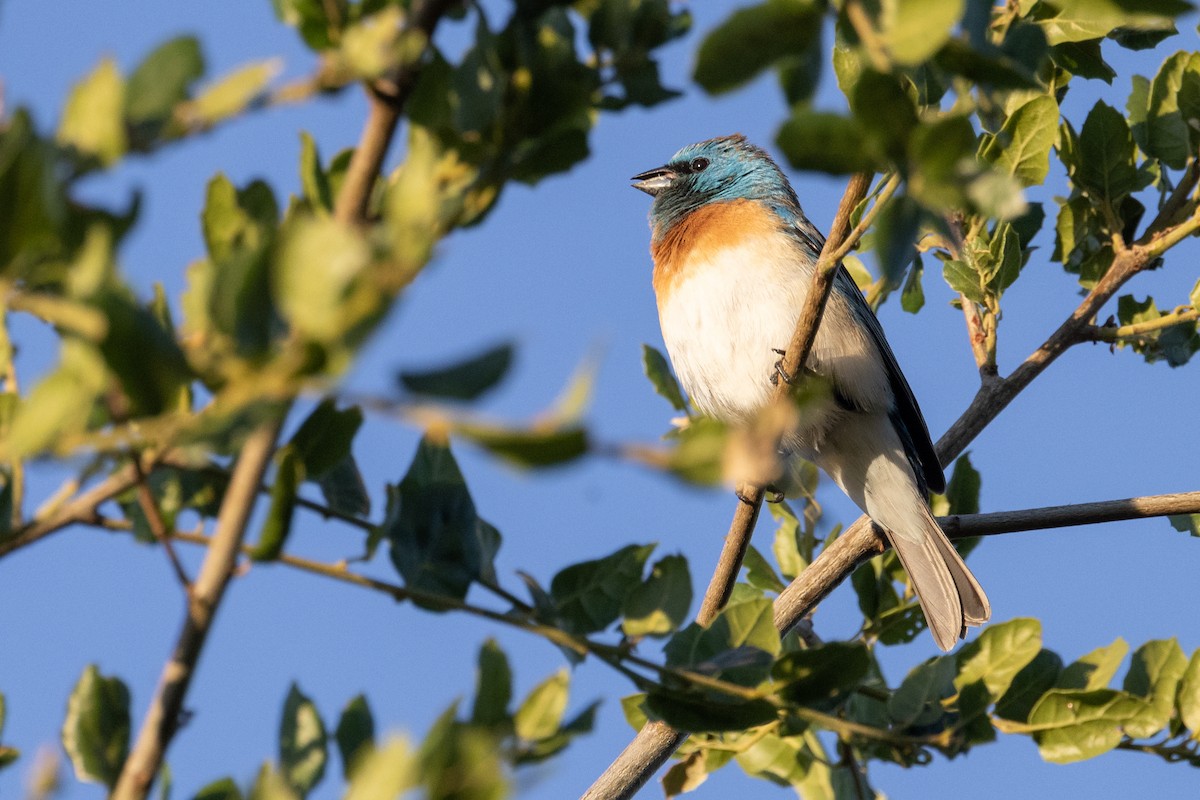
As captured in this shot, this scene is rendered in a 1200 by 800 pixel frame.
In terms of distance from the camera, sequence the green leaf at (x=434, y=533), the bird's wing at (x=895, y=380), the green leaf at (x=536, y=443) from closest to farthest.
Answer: the green leaf at (x=536, y=443), the green leaf at (x=434, y=533), the bird's wing at (x=895, y=380)

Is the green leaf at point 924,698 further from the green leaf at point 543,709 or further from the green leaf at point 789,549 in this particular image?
the green leaf at point 789,549

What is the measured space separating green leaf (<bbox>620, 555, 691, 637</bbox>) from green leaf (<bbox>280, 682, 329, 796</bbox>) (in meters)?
0.56

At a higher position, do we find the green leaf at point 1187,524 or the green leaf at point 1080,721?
the green leaf at point 1080,721

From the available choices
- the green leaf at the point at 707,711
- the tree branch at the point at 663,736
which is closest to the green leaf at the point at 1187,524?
the tree branch at the point at 663,736

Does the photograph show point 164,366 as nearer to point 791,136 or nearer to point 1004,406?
point 791,136

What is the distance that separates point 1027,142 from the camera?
388cm

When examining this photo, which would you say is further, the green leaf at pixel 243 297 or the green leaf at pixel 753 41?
the green leaf at pixel 753 41

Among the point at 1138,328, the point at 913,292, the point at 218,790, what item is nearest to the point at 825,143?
the point at 218,790

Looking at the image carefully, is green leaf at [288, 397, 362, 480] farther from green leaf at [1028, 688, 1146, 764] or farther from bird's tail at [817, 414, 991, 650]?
bird's tail at [817, 414, 991, 650]

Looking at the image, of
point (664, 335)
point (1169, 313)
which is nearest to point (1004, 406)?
point (1169, 313)

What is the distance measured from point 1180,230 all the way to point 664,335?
8.65 feet

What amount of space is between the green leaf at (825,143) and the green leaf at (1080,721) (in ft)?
4.78

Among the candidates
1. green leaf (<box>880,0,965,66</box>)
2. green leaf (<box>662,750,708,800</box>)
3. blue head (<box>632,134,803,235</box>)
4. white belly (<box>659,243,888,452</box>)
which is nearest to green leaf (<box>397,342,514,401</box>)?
green leaf (<box>880,0,965,66</box>)

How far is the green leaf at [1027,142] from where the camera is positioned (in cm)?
378
